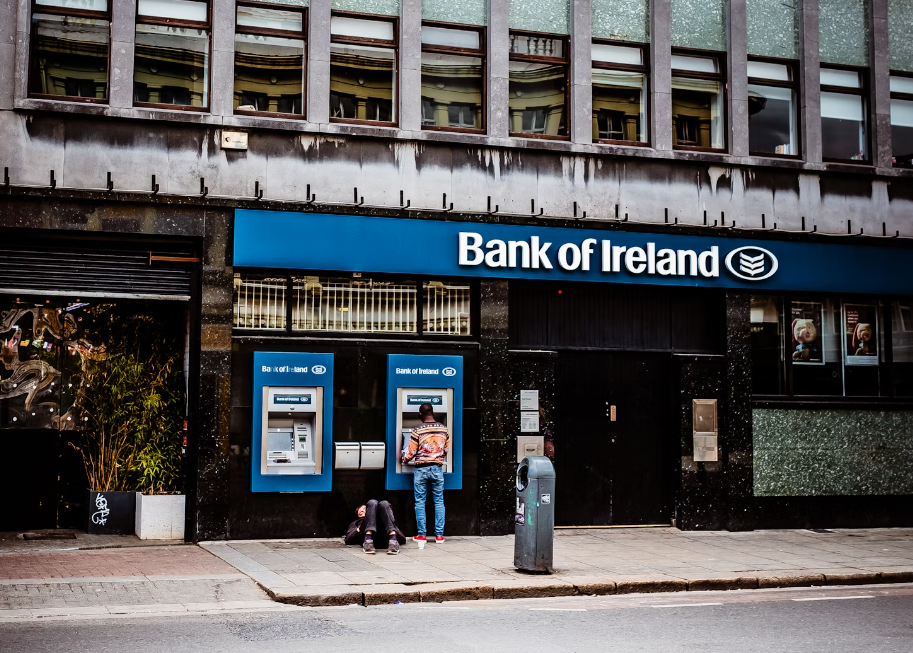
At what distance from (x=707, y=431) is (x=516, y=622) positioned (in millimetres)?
7821

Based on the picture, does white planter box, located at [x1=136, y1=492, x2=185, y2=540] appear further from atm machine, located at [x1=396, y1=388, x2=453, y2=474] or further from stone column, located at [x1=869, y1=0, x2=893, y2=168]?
stone column, located at [x1=869, y1=0, x2=893, y2=168]

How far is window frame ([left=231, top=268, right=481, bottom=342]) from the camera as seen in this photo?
14.6 metres

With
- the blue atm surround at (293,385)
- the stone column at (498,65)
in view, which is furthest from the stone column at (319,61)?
the blue atm surround at (293,385)

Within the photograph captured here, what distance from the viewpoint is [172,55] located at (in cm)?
1453

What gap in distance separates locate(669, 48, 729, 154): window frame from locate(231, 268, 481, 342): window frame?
4.27 meters

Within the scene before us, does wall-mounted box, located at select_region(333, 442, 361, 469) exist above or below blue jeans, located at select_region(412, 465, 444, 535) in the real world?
above

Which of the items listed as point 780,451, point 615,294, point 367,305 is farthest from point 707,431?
point 367,305

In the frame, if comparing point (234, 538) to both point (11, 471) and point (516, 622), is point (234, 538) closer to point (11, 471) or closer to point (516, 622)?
point (11, 471)

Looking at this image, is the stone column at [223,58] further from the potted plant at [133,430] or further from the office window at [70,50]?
the potted plant at [133,430]

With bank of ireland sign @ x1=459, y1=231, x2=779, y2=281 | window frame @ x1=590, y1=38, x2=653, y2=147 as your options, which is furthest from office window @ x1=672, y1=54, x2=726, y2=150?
bank of ireland sign @ x1=459, y1=231, x2=779, y2=281

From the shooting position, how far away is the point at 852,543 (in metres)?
15.2

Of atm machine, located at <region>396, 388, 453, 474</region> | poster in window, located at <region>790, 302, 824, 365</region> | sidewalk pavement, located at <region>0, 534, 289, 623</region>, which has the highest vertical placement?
poster in window, located at <region>790, 302, 824, 365</region>

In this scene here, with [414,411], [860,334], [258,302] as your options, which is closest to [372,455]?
[414,411]

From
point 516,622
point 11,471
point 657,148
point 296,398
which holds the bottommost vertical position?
point 516,622
